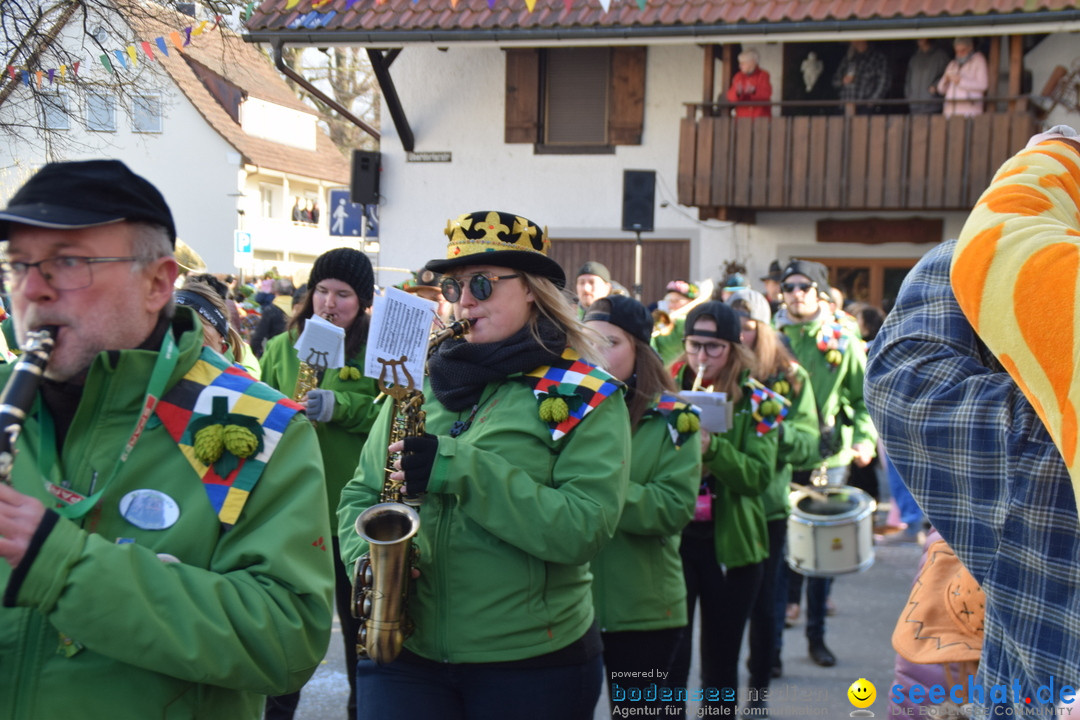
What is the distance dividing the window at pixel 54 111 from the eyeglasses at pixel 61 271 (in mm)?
2757

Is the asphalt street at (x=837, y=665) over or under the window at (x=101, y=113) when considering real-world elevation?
under

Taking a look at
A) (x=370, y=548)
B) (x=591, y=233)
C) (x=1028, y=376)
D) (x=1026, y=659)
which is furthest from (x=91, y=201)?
(x=591, y=233)

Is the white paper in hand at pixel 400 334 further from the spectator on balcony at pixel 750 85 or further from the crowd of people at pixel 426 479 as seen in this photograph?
the spectator on balcony at pixel 750 85

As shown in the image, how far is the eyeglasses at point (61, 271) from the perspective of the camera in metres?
2.02

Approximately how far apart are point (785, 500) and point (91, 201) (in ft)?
14.7

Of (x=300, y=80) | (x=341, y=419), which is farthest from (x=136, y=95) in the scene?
(x=300, y=80)

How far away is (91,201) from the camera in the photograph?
202 cm

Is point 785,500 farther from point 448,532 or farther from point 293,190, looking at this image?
point 293,190

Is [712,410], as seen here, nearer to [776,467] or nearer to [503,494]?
[776,467]

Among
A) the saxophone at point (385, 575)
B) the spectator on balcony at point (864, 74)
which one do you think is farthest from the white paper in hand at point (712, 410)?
the spectator on balcony at point (864, 74)

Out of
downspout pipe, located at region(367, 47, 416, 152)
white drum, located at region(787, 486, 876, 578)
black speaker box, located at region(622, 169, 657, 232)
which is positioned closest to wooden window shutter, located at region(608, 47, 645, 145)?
black speaker box, located at region(622, 169, 657, 232)

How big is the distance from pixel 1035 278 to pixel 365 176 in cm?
1621

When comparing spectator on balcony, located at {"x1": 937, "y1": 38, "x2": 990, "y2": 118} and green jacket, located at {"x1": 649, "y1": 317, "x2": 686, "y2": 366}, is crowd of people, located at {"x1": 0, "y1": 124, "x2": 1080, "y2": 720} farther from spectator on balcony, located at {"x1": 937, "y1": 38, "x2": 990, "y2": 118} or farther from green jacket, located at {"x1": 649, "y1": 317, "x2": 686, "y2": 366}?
spectator on balcony, located at {"x1": 937, "y1": 38, "x2": 990, "y2": 118}

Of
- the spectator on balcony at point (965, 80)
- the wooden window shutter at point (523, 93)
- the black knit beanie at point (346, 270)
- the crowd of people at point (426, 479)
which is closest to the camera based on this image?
the crowd of people at point (426, 479)
